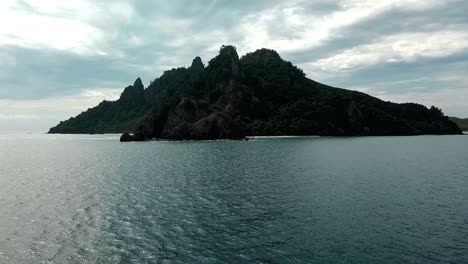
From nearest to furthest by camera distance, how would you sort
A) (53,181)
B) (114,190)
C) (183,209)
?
(183,209) < (114,190) < (53,181)

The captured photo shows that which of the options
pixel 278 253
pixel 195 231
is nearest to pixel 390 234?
pixel 278 253

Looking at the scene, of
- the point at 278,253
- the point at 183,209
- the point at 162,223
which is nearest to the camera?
the point at 278,253

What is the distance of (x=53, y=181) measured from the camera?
65.9 metres

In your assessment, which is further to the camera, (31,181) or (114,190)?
(31,181)

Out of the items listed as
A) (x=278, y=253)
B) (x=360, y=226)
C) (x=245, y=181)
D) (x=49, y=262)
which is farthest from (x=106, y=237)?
(x=245, y=181)

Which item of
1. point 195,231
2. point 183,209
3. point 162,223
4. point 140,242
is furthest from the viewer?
point 183,209

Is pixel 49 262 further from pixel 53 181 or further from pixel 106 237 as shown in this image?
pixel 53 181

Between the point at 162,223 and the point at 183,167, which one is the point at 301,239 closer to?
the point at 162,223

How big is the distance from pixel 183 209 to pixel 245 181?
70.5 ft

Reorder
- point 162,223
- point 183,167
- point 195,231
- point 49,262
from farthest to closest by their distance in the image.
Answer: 1. point 183,167
2. point 162,223
3. point 195,231
4. point 49,262

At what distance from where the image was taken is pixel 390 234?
31.9m

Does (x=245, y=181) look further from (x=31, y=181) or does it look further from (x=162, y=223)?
(x=31, y=181)

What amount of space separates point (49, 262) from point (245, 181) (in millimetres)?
39088

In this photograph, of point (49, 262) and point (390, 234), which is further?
point (390, 234)
